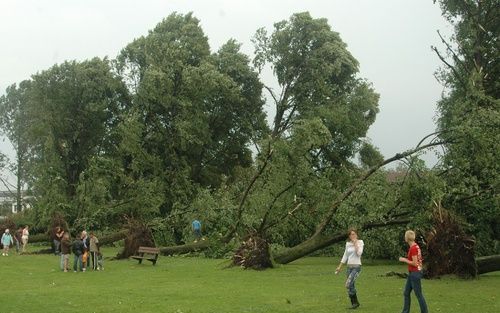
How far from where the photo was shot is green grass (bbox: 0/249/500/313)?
35.8 feet

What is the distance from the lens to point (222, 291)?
43.9 feet

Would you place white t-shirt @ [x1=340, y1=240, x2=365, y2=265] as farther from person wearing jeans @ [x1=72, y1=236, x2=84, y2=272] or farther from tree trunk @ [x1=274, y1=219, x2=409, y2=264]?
person wearing jeans @ [x1=72, y1=236, x2=84, y2=272]

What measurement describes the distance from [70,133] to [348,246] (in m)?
28.7

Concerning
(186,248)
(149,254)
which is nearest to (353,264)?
(149,254)

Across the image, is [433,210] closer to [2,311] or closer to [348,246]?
[348,246]

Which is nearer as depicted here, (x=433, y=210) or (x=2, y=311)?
(x=2, y=311)

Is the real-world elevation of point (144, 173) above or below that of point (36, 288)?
above

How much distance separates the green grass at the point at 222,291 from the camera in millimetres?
10906

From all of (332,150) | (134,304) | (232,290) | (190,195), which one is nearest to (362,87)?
(332,150)

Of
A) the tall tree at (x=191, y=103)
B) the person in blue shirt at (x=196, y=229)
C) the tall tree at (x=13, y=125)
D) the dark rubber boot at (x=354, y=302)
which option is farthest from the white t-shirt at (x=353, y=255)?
the tall tree at (x=13, y=125)

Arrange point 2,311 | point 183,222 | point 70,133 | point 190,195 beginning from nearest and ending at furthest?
point 2,311, point 183,222, point 190,195, point 70,133

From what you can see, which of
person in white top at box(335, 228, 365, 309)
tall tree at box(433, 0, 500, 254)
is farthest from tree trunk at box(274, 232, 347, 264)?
person in white top at box(335, 228, 365, 309)

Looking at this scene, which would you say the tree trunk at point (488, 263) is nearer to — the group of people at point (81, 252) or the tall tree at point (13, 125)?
the group of people at point (81, 252)

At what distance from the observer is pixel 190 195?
33.9 meters
